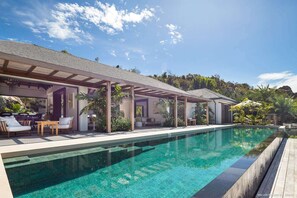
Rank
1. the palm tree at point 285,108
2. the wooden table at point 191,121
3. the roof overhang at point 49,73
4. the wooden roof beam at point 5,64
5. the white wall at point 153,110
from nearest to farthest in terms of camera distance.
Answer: the roof overhang at point 49,73 → the wooden roof beam at point 5,64 → the wooden table at point 191,121 → the white wall at point 153,110 → the palm tree at point 285,108

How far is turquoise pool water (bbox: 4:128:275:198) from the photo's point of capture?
4059mm

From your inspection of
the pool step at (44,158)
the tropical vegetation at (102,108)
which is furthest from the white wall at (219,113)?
the pool step at (44,158)

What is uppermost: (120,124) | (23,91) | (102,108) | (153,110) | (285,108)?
(23,91)

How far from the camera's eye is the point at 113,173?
524 cm

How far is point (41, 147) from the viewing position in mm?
6383

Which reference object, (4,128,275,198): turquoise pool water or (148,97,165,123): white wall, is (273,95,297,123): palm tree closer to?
(148,97,165,123): white wall

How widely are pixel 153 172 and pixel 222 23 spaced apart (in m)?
14.4

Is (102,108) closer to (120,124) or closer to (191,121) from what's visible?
(120,124)

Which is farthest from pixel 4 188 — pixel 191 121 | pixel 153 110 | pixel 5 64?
pixel 191 121

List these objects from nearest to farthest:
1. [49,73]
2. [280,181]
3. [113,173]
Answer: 1. [280,181]
2. [113,173]
3. [49,73]

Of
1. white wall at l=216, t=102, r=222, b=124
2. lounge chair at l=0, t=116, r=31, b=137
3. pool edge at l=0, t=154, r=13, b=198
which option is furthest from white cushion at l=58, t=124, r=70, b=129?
white wall at l=216, t=102, r=222, b=124

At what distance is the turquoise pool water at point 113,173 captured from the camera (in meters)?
4.06

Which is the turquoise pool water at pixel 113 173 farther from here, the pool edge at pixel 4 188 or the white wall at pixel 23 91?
the white wall at pixel 23 91

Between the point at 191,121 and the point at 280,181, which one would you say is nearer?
the point at 280,181
